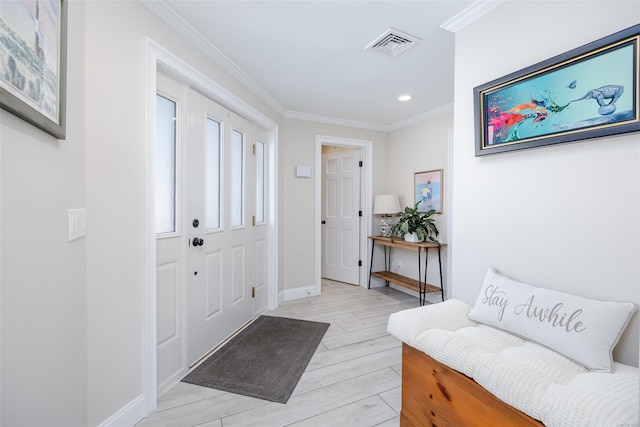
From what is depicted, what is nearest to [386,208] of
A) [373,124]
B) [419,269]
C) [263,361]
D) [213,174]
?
[419,269]

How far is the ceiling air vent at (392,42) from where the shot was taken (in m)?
1.94

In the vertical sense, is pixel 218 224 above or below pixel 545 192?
below

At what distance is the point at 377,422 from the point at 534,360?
0.92 metres

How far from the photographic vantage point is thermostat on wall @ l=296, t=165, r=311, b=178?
3652 millimetres

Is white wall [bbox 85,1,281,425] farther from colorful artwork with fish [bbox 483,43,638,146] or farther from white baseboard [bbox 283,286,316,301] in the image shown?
white baseboard [bbox 283,286,316,301]

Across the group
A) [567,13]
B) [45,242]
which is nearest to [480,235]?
[567,13]

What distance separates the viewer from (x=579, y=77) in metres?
1.25

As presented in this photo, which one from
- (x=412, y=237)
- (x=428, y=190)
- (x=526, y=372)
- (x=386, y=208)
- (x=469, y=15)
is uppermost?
(x=469, y=15)

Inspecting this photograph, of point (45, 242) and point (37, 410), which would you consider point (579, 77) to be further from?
point (37, 410)

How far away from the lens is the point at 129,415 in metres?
1.51

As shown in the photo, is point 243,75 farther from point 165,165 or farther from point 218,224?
point 218,224

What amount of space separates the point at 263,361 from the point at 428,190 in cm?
274

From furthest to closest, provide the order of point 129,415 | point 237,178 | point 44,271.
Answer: point 237,178
point 129,415
point 44,271

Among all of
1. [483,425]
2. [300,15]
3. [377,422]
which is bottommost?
[377,422]
